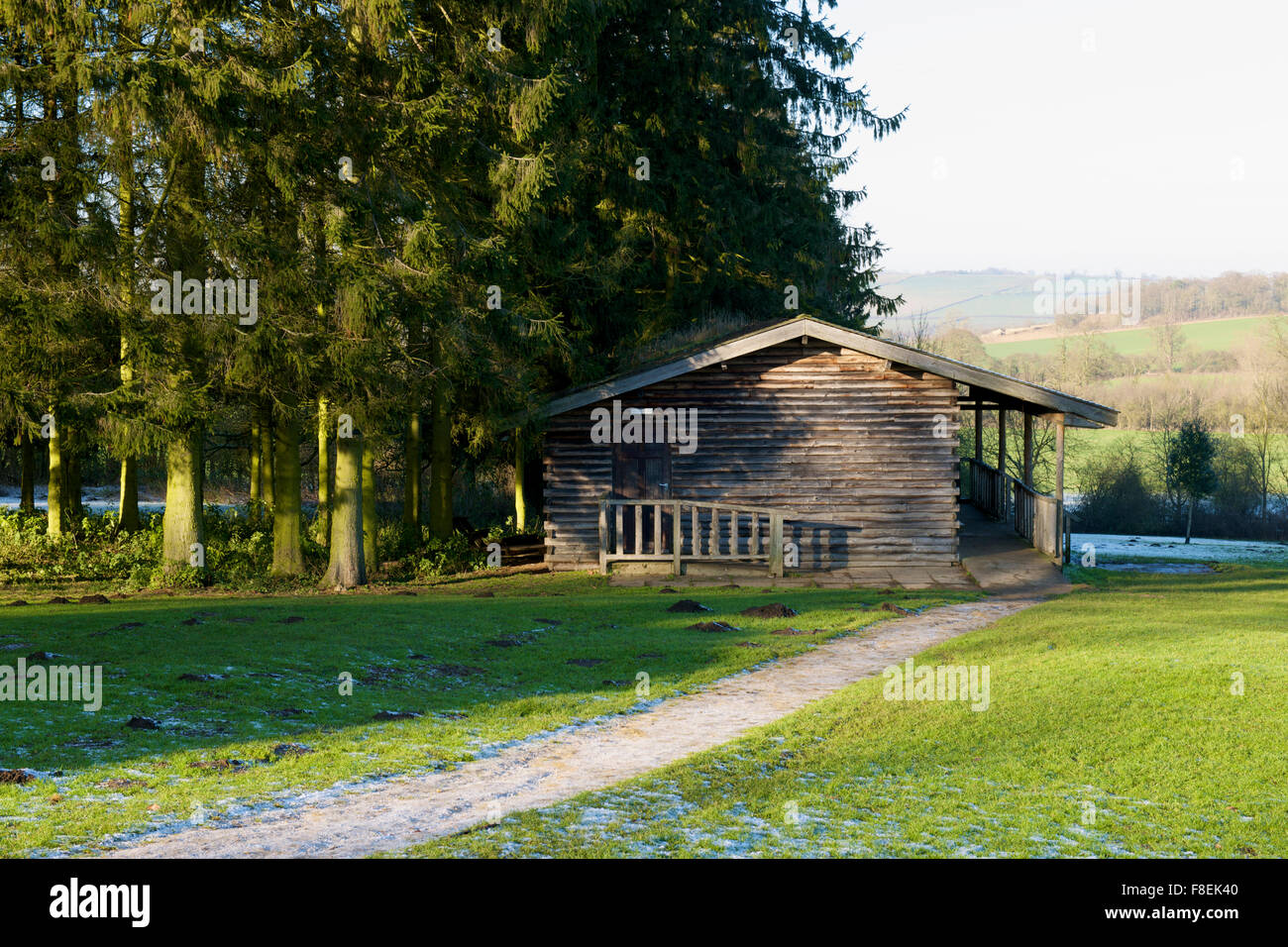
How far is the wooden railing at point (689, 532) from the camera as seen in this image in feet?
75.2

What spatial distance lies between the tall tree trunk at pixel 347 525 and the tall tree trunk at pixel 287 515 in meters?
1.16

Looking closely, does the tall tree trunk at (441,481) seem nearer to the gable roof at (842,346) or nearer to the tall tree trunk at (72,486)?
the gable roof at (842,346)

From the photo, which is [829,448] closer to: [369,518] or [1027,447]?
[1027,447]

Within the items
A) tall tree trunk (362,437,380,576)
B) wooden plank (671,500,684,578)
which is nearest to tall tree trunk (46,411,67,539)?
tall tree trunk (362,437,380,576)

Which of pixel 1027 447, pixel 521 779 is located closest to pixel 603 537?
pixel 1027 447

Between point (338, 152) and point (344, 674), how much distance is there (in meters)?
12.7

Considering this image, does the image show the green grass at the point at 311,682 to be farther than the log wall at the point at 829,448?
No

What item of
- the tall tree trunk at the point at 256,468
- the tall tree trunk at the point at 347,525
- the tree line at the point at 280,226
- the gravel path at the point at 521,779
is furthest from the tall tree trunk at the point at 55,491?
the gravel path at the point at 521,779

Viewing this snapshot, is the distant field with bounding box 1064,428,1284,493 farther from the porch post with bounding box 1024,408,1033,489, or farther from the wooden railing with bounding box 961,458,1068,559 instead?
the porch post with bounding box 1024,408,1033,489

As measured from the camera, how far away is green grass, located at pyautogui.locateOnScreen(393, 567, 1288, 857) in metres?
6.93

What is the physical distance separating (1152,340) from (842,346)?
77.8 m

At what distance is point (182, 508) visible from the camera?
883 inches

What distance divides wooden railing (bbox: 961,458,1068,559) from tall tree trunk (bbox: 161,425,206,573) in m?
17.3
